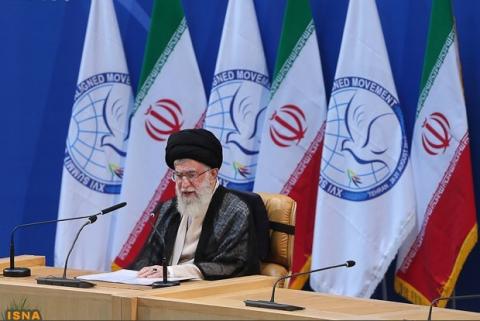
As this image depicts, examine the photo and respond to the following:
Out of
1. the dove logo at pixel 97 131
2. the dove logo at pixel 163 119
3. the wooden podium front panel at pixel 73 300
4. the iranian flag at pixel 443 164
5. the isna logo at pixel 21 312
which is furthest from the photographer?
the dove logo at pixel 97 131

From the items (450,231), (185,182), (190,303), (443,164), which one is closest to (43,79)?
(185,182)

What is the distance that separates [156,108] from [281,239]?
183 cm

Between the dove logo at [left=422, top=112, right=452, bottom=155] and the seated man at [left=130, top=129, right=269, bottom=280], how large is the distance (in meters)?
1.22

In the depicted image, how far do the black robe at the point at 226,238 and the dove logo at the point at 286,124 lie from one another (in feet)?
3.60

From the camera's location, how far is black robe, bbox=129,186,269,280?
4.71 metres

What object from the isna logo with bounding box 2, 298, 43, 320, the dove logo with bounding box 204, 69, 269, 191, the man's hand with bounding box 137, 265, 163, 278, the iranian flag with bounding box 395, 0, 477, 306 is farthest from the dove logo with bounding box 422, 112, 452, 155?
the isna logo with bounding box 2, 298, 43, 320

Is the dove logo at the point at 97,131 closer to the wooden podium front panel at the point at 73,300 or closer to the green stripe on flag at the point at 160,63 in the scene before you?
the green stripe on flag at the point at 160,63

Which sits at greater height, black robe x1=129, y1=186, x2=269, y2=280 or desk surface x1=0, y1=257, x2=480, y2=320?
black robe x1=129, y1=186, x2=269, y2=280

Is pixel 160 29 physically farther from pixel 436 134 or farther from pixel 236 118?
pixel 436 134

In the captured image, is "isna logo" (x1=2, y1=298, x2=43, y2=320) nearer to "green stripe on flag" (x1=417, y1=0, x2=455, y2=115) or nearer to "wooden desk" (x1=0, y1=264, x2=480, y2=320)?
"wooden desk" (x1=0, y1=264, x2=480, y2=320)

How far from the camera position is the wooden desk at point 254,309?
3441 millimetres

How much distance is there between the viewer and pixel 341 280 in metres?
5.84

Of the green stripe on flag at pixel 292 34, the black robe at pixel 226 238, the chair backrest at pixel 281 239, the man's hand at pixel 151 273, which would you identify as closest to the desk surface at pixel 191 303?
the man's hand at pixel 151 273

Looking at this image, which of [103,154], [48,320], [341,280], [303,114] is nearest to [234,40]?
[303,114]
